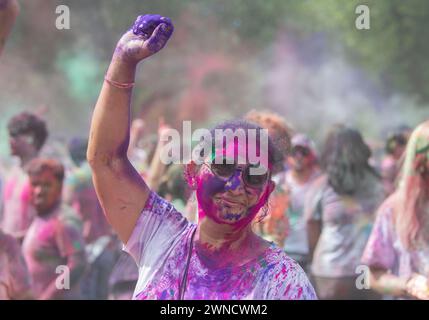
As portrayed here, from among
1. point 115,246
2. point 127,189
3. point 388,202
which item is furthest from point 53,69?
point 127,189

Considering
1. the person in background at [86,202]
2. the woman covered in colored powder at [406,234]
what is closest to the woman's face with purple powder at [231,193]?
the woman covered in colored powder at [406,234]

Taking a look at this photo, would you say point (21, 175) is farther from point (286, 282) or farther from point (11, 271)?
point (286, 282)

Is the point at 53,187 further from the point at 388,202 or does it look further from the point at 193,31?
the point at 193,31

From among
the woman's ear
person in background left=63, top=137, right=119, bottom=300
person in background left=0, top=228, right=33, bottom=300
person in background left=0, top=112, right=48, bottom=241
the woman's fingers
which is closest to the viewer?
the woman's fingers

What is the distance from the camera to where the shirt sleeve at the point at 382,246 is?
4.71 meters

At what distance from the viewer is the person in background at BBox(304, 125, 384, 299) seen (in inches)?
261

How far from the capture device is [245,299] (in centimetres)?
270

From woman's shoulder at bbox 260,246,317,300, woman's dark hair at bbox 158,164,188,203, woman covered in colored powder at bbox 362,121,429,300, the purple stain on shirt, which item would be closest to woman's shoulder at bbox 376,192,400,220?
woman covered in colored powder at bbox 362,121,429,300

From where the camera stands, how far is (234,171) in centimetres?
279

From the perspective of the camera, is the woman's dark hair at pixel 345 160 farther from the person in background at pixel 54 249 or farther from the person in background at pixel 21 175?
Answer: the person in background at pixel 21 175

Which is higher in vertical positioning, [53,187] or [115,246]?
[53,187]

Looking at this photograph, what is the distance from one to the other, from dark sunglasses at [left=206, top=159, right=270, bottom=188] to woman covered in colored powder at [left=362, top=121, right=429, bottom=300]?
196cm

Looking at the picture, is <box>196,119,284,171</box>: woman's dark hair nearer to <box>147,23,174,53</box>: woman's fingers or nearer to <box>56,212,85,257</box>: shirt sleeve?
<box>147,23,174,53</box>: woman's fingers

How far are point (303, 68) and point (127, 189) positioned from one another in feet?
65.2
